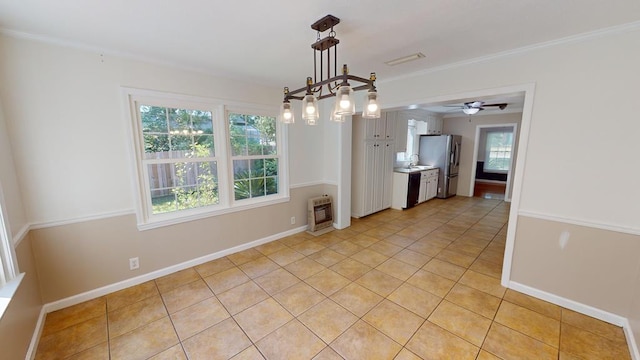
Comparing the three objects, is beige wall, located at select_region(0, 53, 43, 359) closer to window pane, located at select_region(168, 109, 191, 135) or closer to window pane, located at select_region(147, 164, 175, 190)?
window pane, located at select_region(147, 164, 175, 190)

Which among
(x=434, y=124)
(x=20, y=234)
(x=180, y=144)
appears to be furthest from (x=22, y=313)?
(x=434, y=124)

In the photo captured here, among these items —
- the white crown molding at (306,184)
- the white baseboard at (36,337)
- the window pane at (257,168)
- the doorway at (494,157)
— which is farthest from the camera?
the doorway at (494,157)

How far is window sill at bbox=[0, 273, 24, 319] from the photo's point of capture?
4.45 feet

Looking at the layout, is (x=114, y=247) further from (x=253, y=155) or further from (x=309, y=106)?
(x=309, y=106)

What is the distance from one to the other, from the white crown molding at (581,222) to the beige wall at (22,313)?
13.1 ft

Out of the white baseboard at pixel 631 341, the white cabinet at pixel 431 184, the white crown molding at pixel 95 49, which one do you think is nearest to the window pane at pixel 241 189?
the white crown molding at pixel 95 49

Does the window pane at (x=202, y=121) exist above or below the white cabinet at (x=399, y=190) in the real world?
above

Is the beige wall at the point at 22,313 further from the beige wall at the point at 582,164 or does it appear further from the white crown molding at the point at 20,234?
the beige wall at the point at 582,164

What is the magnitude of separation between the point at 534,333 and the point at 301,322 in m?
1.89

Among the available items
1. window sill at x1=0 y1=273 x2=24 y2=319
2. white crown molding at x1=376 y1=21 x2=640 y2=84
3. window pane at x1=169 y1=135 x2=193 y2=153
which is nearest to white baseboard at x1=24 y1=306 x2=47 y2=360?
window sill at x1=0 y1=273 x2=24 y2=319

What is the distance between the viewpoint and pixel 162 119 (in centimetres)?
265

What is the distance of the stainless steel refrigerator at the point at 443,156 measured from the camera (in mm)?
6129

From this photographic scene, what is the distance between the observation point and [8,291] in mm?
1483

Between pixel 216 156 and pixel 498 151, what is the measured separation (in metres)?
10.3
